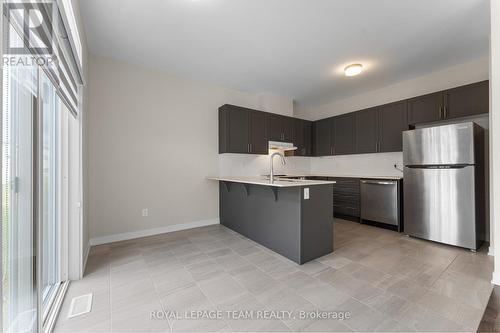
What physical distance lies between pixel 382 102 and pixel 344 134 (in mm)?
975

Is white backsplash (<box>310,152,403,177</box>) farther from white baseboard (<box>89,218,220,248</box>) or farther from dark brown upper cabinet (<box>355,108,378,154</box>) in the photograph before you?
white baseboard (<box>89,218,220,248</box>)

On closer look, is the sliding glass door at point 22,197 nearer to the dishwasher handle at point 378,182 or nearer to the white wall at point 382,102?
the dishwasher handle at point 378,182

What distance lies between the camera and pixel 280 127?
15.3 ft

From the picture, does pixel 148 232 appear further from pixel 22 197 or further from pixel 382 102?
pixel 382 102

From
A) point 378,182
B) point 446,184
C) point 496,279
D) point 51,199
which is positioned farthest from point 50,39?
point 378,182

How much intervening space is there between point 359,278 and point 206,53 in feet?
11.2

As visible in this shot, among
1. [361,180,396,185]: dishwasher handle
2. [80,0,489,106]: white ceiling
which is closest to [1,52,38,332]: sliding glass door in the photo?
[80,0,489,106]: white ceiling

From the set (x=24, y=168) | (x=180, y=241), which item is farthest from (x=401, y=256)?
(x=24, y=168)

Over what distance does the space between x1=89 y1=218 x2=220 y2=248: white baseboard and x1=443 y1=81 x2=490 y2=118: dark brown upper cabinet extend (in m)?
4.41

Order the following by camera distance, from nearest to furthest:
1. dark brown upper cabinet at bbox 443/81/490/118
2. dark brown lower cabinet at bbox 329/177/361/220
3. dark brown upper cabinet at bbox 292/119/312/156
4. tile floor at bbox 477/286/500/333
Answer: tile floor at bbox 477/286/500/333 < dark brown upper cabinet at bbox 443/81/490/118 < dark brown lower cabinet at bbox 329/177/361/220 < dark brown upper cabinet at bbox 292/119/312/156

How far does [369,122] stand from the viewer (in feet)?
14.0

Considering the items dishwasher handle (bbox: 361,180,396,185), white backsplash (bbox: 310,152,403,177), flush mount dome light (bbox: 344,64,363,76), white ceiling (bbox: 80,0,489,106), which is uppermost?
white ceiling (bbox: 80,0,489,106)

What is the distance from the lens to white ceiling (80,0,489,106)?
2.17 metres

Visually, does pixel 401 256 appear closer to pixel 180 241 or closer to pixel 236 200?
pixel 236 200
